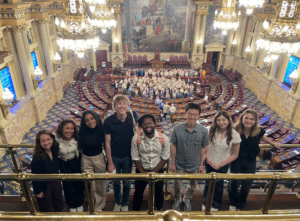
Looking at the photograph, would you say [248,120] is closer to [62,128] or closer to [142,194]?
[142,194]

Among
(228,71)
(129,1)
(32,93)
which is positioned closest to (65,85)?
(32,93)

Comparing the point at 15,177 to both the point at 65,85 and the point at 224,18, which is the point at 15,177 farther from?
the point at 65,85

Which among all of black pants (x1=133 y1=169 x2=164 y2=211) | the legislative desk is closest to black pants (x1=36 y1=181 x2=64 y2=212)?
black pants (x1=133 y1=169 x2=164 y2=211)

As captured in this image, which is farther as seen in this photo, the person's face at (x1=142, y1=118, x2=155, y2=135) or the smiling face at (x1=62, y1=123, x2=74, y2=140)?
the smiling face at (x1=62, y1=123, x2=74, y2=140)

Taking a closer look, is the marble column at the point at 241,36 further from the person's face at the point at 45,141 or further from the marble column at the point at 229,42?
the person's face at the point at 45,141

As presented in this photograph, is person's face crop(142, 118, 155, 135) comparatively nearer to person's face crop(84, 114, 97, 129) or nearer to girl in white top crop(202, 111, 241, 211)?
person's face crop(84, 114, 97, 129)

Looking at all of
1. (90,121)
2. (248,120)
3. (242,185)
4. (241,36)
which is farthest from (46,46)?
(241,36)

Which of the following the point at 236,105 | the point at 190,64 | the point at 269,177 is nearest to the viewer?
the point at 269,177

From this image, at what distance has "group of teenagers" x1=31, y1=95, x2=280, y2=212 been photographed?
10.3 ft

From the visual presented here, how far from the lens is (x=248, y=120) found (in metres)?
3.24

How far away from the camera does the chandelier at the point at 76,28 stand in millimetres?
5281

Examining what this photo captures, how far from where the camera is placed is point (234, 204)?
3.29 meters

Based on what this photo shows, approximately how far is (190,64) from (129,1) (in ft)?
29.0

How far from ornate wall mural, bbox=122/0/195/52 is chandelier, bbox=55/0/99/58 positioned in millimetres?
17357
